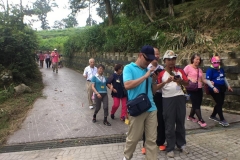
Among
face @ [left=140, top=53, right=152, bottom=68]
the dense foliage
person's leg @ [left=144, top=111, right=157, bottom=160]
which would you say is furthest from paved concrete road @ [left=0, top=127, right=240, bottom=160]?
the dense foliage

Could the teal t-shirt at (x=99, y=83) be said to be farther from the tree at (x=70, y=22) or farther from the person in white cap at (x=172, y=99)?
the tree at (x=70, y=22)

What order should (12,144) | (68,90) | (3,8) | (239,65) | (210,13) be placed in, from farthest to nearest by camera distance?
(3,8)
(68,90)
(210,13)
(239,65)
(12,144)

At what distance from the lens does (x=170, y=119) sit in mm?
4023

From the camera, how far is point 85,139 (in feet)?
17.3

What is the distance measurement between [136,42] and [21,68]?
5.57 meters

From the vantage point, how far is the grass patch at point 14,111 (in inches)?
236

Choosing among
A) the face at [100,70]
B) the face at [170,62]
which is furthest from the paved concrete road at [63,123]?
the face at [170,62]

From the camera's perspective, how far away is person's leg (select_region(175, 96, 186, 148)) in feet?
13.2

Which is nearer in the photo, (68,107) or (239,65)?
(239,65)

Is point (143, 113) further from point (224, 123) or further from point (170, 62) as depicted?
point (224, 123)

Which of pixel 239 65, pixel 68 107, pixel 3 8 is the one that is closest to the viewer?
pixel 239 65

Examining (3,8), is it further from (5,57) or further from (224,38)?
(224,38)

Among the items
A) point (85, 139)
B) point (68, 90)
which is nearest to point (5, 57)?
point (68, 90)

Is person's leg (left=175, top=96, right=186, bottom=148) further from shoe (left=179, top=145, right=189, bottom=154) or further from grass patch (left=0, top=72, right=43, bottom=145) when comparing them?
grass patch (left=0, top=72, right=43, bottom=145)
